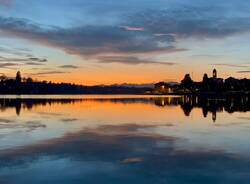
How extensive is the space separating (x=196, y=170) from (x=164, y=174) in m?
1.44

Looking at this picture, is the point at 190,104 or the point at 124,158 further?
the point at 190,104

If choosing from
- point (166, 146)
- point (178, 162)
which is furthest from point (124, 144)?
point (178, 162)

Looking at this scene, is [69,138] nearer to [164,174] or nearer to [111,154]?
A: [111,154]

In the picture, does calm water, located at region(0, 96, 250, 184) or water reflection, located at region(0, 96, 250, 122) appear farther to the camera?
water reflection, located at region(0, 96, 250, 122)

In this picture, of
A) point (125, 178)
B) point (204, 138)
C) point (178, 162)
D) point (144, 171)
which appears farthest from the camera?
point (204, 138)

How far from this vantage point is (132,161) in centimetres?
1623

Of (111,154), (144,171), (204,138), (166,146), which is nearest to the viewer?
(144,171)

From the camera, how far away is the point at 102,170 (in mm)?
14422

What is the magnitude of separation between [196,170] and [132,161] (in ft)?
9.90

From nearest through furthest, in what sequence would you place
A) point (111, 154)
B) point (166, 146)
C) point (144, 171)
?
point (144, 171)
point (111, 154)
point (166, 146)

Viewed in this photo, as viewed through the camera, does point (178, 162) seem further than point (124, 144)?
No

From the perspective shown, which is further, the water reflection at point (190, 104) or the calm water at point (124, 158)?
the water reflection at point (190, 104)

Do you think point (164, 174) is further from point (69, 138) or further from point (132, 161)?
point (69, 138)

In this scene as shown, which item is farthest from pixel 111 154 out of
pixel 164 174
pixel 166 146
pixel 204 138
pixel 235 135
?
pixel 235 135
